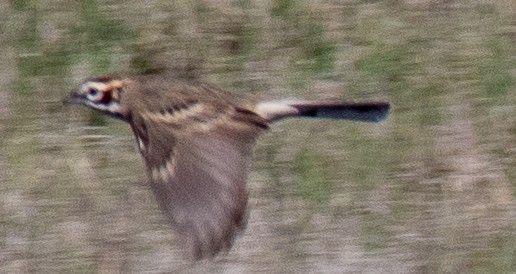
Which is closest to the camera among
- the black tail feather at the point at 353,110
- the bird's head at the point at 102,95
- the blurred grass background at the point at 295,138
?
the black tail feather at the point at 353,110

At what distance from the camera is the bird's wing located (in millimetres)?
5941

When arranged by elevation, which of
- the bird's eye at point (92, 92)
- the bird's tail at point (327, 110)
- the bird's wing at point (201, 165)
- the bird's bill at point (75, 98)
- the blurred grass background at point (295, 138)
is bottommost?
the blurred grass background at point (295, 138)

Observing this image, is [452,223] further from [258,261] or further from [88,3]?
[88,3]

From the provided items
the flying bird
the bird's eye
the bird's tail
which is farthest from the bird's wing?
the bird's eye

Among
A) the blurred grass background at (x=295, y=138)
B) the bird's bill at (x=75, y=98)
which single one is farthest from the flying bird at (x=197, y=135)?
the blurred grass background at (x=295, y=138)

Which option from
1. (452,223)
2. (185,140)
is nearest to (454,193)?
(452,223)

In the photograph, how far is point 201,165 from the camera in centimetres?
631

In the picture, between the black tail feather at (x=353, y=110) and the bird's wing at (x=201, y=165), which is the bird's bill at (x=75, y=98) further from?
the black tail feather at (x=353, y=110)

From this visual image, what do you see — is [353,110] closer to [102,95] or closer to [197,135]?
[197,135]

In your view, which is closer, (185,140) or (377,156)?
(185,140)

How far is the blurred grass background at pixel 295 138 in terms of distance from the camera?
721 centimetres

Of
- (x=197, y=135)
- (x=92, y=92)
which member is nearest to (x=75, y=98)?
(x=92, y=92)

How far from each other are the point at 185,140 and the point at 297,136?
1290mm

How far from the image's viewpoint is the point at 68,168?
24.8ft
